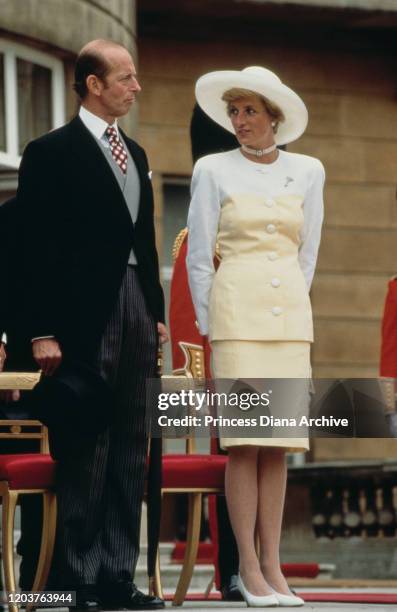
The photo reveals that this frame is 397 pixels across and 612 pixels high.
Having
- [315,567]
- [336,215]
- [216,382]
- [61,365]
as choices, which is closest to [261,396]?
[216,382]

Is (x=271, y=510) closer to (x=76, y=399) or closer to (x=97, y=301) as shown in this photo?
(x=76, y=399)

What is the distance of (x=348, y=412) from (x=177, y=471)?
0.67m

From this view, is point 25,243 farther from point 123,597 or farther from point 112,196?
point 123,597

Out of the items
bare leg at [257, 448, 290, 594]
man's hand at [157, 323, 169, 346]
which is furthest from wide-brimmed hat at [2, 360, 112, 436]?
bare leg at [257, 448, 290, 594]

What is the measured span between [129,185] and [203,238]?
0.31 metres

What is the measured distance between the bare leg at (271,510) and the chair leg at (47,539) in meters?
0.81

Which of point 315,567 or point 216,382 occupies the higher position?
point 216,382

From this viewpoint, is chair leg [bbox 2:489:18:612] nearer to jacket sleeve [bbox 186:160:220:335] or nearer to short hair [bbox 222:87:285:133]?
jacket sleeve [bbox 186:160:220:335]

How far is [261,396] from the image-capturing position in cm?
705

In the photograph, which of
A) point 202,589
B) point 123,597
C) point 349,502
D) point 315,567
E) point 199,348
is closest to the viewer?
point 123,597

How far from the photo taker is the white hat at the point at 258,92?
720 cm

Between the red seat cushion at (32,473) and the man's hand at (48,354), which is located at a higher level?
the man's hand at (48,354)

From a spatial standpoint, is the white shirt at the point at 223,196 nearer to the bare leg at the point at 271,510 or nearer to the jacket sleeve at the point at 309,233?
the jacket sleeve at the point at 309,233

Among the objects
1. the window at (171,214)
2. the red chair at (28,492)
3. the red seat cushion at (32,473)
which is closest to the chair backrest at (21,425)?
the red chair at (28,492)
